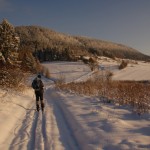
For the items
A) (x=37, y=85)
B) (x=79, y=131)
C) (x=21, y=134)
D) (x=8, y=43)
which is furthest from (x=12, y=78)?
(x=79, y=131)

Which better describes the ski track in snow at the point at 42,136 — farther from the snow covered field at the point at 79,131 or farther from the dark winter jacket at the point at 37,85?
the dark winter jacket at the point at 37,85

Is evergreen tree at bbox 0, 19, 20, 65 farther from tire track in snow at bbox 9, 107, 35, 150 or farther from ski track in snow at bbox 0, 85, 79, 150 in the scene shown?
ski track in snow at bbox 0, 85, 79, 150

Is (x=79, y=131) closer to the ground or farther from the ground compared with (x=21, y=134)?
farther from the ground

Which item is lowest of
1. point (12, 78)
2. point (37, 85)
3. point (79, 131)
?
point (79, 131)

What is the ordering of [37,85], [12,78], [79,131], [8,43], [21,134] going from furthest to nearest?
[8,43] → [12,78] → [37,85] → [21,134] → [79,131]

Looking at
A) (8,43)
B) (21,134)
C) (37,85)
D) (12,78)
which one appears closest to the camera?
(21,134)

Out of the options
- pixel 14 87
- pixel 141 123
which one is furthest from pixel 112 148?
pixel 14 87

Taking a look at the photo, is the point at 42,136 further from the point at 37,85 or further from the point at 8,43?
the point at 8,43

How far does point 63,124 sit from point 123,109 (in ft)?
9.50

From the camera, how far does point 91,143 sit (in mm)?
7953

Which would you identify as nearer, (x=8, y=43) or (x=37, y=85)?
(x=37, y=85)

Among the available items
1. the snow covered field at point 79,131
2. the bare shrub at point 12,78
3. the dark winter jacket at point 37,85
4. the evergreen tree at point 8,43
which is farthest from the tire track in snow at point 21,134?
the evergreen tree at point 8,43

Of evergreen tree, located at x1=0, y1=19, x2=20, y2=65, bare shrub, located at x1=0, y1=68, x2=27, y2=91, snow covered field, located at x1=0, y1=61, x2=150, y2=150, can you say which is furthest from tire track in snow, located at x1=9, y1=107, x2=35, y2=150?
evergreen tree, located at x1=0, y1=19, x2=20, y2=65

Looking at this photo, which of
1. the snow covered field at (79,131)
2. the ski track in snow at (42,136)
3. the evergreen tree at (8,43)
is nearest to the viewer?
the snow covered field at (79,131)
